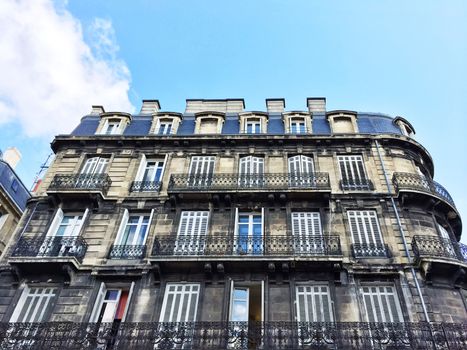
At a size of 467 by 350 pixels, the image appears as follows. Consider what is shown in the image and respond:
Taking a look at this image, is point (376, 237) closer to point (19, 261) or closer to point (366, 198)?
point (366, 198)

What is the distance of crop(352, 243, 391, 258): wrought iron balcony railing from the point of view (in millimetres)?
11578

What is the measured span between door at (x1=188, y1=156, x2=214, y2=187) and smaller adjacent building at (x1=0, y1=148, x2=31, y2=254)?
9.47 meters

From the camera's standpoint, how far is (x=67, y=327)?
10008 mm

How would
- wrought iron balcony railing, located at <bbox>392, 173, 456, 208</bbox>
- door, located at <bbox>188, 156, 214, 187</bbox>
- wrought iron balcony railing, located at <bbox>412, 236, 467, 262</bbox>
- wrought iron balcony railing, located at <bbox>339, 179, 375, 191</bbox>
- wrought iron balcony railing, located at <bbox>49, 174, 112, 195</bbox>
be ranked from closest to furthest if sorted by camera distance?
wrought iron balcony railing, located at <bbox>412, 236, 467, 262</bbox> < wrought iron balcony railing, located at <bbox>392, 173, 456, 208</bbox> < wrought iron balcony railing, located at <bbox>339, 179, 375, 191</bbox> < wrought iron balcony railing, located at <bbox>49, 174, 112, 195</bbox> < door, located at <bbox>188, 156, 214, 187</bbox>

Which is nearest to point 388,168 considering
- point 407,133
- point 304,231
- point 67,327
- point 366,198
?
point 366,198

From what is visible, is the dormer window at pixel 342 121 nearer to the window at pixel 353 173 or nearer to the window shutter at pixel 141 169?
the window at pixel 353 173

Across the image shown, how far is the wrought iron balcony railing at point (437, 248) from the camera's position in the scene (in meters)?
11.2

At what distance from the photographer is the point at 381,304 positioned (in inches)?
418

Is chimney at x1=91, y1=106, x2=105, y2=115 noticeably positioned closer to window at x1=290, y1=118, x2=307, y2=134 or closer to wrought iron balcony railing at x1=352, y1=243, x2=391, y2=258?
window at x1=290, y1=118, x2=307, y2=134

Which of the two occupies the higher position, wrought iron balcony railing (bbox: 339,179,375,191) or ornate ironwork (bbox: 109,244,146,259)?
wrought iron balcony railing (bbox: 339,179,375,191)

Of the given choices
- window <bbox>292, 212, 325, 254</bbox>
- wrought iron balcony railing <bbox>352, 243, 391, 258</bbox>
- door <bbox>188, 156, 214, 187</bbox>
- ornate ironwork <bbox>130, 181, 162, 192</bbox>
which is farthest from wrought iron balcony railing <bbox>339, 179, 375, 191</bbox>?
ornate ironwork <bbox>130, 181, 162, 192</bbox>

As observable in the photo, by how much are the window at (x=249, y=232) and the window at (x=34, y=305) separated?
594cm

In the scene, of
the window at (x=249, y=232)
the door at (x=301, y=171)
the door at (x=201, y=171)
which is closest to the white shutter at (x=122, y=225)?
the door at (x=201, y=171)

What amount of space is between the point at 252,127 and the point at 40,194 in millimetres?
9138
